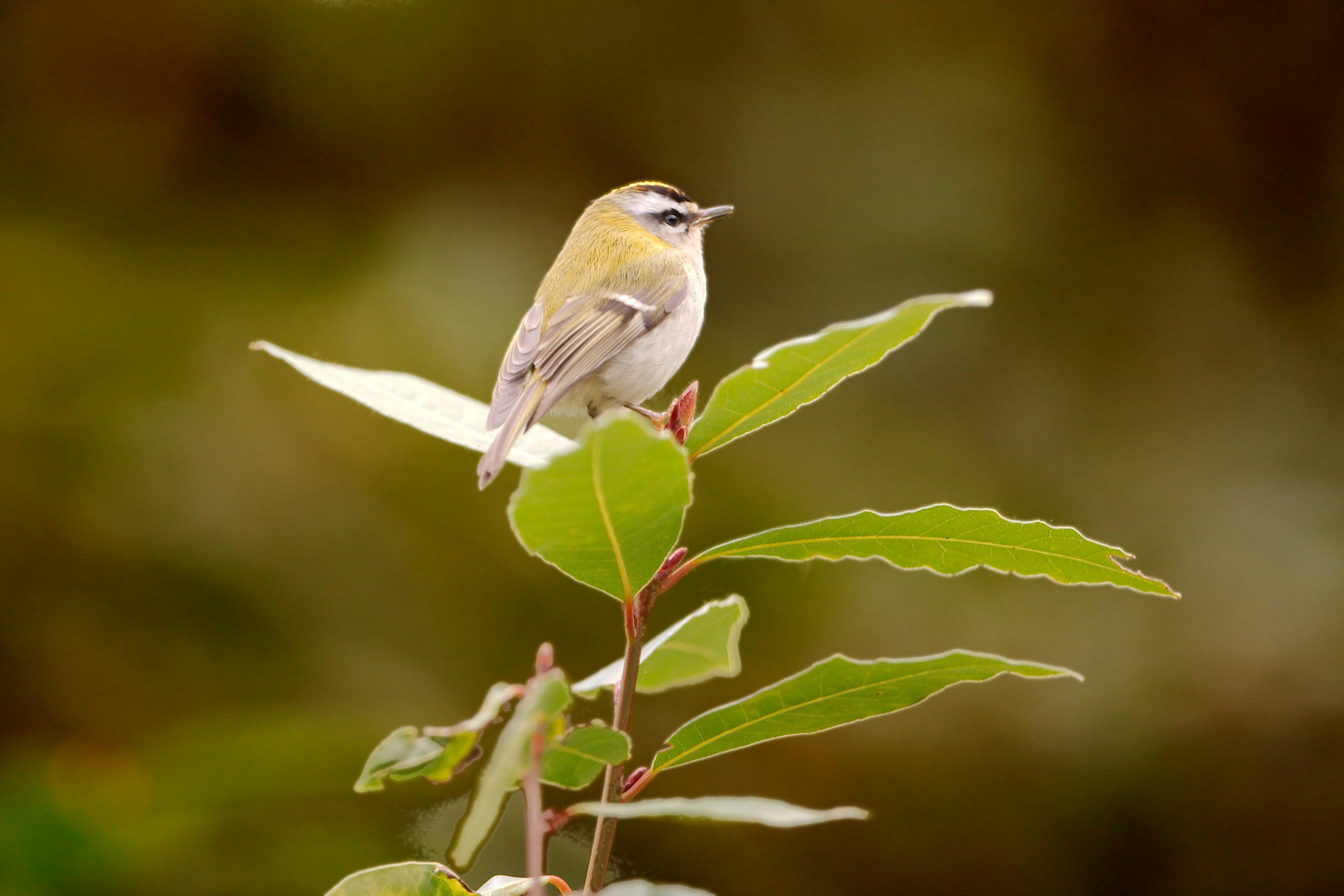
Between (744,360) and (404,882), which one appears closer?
(404,882)

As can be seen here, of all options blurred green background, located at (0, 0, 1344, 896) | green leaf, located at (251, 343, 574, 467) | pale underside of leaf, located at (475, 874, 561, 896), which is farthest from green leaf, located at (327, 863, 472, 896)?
blurred green background, located at (0, 0, 1344, 896)

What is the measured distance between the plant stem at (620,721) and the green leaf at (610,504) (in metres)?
0.03

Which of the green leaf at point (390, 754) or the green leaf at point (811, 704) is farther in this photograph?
the green leaf at point (811, 704)

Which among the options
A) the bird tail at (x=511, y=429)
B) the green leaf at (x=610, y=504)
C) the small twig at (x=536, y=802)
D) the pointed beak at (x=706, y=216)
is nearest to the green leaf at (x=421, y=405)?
the bird tail at (x=511, y=429)

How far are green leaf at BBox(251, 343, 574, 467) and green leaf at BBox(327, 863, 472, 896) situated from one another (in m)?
Result: 0.24

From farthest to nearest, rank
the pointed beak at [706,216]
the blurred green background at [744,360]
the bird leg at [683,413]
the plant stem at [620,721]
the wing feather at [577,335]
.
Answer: the blurred green background at [744,360] → the pointed beak at [706,216] → the wing feather at [577,335] → the bird leg at [683,413] → the plant stem at [620,721]

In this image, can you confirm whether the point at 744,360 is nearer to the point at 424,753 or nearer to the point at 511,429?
the point at 511,429

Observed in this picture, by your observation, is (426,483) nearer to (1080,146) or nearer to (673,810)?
(1080,146)

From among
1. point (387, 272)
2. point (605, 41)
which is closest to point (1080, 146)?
point (605, 41)

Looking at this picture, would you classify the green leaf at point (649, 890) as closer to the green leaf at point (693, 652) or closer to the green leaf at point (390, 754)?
the green leaf at point (390, 754)

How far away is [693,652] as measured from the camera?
2.24 ft

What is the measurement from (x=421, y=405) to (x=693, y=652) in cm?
25

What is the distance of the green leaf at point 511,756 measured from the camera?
0.39 metres

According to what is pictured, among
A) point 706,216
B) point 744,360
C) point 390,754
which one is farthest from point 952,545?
point 744,360
